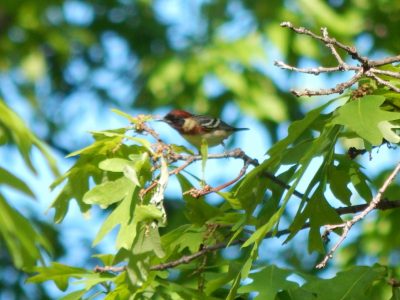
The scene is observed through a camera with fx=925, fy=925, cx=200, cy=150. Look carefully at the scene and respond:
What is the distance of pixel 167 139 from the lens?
9539mm

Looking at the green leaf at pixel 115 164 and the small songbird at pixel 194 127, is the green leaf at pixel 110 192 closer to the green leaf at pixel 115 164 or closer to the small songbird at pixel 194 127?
the green leaf at pixel 115 164

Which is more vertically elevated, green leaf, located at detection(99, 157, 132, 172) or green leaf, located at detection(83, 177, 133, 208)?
green leaf, located at detection(99, 157, 132, 172)

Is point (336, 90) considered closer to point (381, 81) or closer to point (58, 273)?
point (381, 81)

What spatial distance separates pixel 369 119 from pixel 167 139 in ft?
22.9

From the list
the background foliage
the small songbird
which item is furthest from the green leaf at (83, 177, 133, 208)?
the small songbird

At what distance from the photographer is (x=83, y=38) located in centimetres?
1188

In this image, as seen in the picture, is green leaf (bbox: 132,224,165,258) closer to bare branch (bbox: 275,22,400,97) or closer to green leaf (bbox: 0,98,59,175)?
green leaf (bbox: 0,98,59,175)

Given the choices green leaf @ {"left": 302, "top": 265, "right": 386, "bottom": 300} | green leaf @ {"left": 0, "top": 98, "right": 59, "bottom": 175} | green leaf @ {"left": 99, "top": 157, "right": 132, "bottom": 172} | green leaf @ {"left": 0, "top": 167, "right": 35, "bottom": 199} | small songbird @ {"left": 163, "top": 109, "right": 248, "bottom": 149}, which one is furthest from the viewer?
small songbird @ {"left": 163, "top": 109, "right": 248, "bottom": 149}

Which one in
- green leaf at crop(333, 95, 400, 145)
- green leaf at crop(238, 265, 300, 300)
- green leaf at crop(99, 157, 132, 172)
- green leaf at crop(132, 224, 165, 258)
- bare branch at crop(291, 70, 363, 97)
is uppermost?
bare branch at crop(291, 70, 363, 97)

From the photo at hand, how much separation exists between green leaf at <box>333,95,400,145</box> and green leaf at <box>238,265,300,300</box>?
599mm

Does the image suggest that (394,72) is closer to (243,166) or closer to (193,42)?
(243,166)

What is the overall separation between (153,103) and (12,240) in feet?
21.4

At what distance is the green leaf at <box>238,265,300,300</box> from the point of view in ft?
9.34

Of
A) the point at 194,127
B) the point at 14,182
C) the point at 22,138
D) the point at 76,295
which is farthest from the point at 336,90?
the point at 194,127
